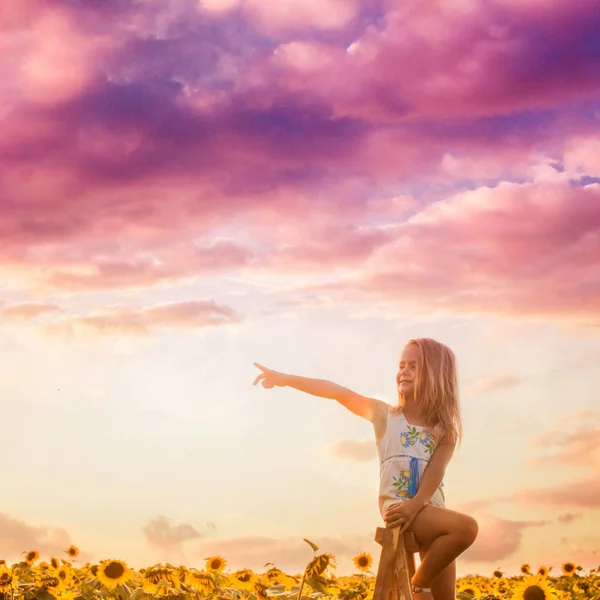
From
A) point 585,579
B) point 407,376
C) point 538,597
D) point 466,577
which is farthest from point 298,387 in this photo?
point 466,577

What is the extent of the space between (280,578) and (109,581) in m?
1.89

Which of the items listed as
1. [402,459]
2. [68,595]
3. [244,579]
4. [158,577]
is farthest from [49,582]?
[402,459]

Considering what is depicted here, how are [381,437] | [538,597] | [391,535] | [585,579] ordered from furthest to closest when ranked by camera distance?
1. [585,579]
2. [538,597]
3. [381,437]
4. [391,535]

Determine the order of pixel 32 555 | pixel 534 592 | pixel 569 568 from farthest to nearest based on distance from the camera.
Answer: pixel 569 568, pixel 32 555, pixel 534 592

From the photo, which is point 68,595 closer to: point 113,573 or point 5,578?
point 5,578

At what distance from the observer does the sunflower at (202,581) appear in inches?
335

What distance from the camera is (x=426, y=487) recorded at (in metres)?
8.02

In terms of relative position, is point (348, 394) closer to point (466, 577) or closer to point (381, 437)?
point (381, 437)

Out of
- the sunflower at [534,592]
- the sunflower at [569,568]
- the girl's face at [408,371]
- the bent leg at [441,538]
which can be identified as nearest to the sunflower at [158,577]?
the bent leg at [441,538]

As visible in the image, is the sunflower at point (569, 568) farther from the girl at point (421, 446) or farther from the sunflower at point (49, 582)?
the sunflower at point (49, 582)

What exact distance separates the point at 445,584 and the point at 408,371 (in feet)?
6.42

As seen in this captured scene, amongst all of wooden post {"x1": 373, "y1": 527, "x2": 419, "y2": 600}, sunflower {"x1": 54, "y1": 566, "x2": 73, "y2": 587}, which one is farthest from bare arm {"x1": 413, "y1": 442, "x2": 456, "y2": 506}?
sunflower {"x1": 54, "y1": 566, "x2": 73, "y2": 587}

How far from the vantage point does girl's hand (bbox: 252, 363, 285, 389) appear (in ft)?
28.9

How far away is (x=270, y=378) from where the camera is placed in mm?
8867
